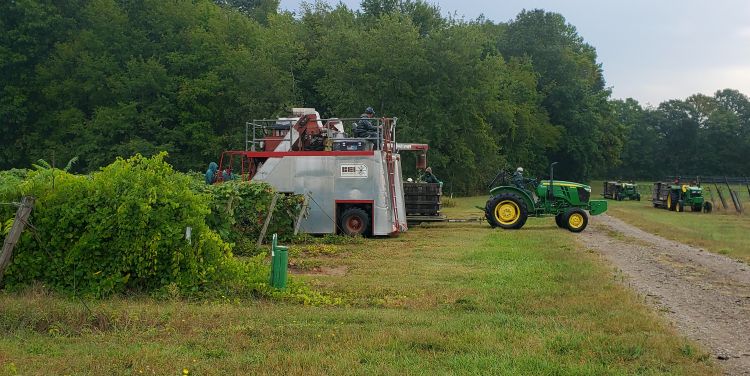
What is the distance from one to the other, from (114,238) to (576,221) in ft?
52.9

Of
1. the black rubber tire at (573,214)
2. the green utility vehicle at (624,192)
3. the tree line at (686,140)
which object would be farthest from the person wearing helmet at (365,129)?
the tree line at (686,140)

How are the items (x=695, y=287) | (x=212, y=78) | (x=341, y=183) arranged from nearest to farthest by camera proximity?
(x=695, y=287)
(x=341, y=183)
(x=212, y=78)

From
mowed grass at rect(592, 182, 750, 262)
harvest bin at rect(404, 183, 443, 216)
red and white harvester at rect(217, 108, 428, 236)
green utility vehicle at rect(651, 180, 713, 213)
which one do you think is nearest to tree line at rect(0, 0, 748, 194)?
green utility vehicle at rect(651, 180, 713, 213)

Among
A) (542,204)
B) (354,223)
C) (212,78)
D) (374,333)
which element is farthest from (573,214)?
(212,78)

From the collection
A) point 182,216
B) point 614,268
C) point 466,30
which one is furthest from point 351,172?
point 466,30

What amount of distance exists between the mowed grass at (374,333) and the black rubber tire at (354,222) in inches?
300

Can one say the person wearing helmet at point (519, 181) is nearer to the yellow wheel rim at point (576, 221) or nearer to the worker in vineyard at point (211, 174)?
the yellow wheel rim at point (576, 221)

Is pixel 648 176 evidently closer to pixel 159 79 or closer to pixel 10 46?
pixel 159 79

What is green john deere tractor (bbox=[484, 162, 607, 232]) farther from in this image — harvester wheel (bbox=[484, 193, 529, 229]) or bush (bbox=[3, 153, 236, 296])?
bush (bbox=[3, 153, 236, 296])

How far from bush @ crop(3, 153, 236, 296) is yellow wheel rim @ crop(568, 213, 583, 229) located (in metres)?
14.8

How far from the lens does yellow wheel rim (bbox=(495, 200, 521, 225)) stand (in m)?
22.4

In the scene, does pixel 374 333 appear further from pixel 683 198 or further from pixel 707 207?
pixel 683 198

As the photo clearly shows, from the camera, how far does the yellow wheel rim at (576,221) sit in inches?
875

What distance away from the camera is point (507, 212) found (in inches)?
888
